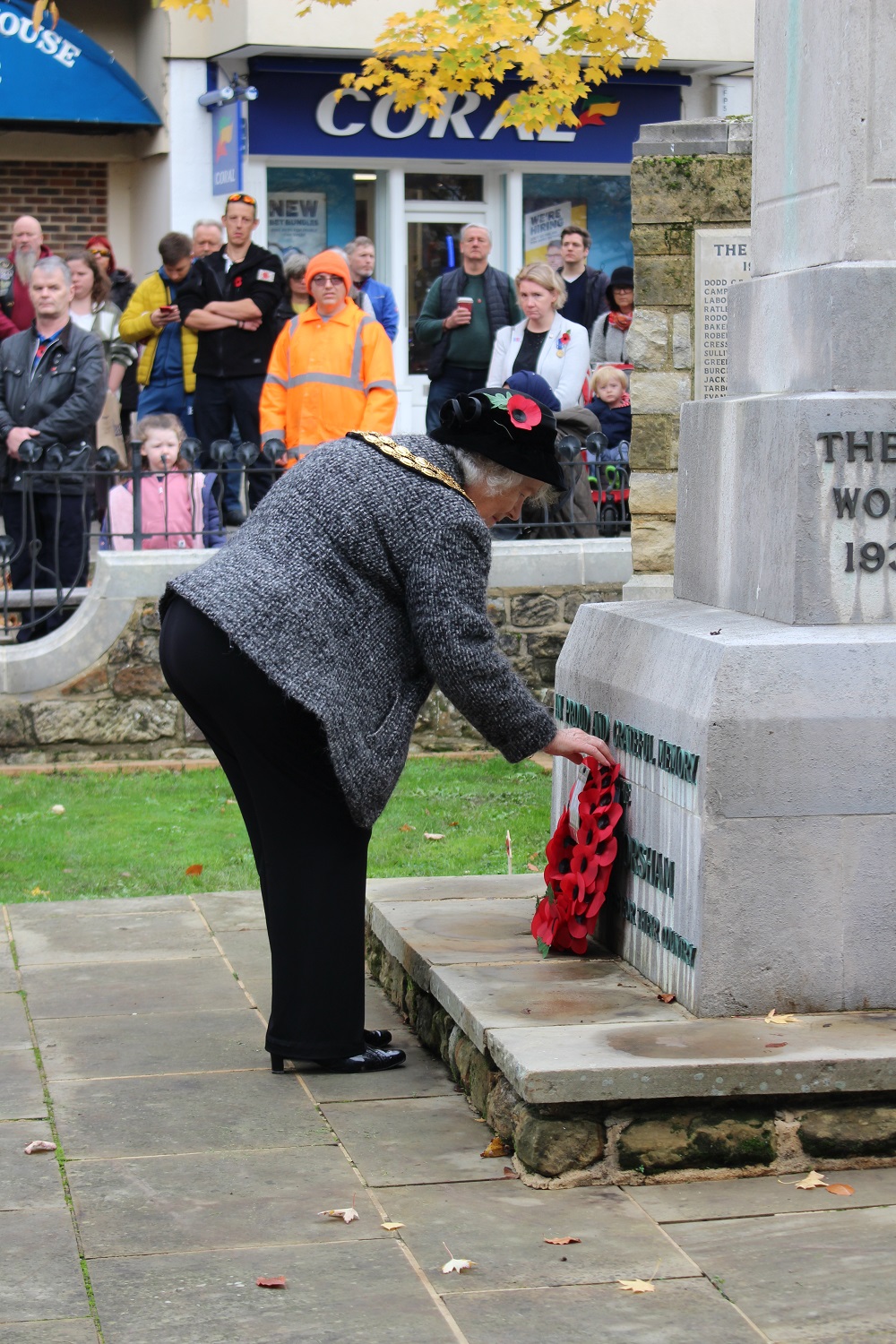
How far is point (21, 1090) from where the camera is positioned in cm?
455

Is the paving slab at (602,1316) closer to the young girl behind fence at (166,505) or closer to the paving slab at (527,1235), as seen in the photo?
the paving slab at (527,1235)

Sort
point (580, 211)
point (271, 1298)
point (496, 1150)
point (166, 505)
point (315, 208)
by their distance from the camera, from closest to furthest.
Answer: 1. point (271, 1298)
2. point (496, 1150)
3. point (166, 505)
4. point (315, 208)
5. point (580, 211)

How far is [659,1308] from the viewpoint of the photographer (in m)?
3.28

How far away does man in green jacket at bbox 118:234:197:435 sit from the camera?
38.4 feet

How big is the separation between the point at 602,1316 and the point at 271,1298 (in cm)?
59

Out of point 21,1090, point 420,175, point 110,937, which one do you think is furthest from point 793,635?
point 420,175

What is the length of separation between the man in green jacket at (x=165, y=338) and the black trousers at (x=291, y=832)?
740cm

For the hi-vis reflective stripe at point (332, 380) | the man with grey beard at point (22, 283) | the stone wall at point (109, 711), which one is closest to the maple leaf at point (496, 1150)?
the stone wall at point (109, 711)

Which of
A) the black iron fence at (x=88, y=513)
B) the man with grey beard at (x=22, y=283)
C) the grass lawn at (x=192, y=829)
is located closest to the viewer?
the grass lawn at (x=192, y=829)

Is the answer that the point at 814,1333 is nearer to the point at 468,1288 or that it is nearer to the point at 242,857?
the point at 468,1288

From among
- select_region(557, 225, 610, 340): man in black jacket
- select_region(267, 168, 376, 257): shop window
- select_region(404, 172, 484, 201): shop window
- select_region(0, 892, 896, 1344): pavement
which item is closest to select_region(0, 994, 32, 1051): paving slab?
select_region(0, 892, 896, 1344): pavement

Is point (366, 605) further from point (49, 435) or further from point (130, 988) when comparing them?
point (49, 435)

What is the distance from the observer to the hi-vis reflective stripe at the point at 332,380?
1022 cm

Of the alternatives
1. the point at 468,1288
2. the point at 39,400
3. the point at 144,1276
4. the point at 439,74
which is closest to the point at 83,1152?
the point at 144,1276
